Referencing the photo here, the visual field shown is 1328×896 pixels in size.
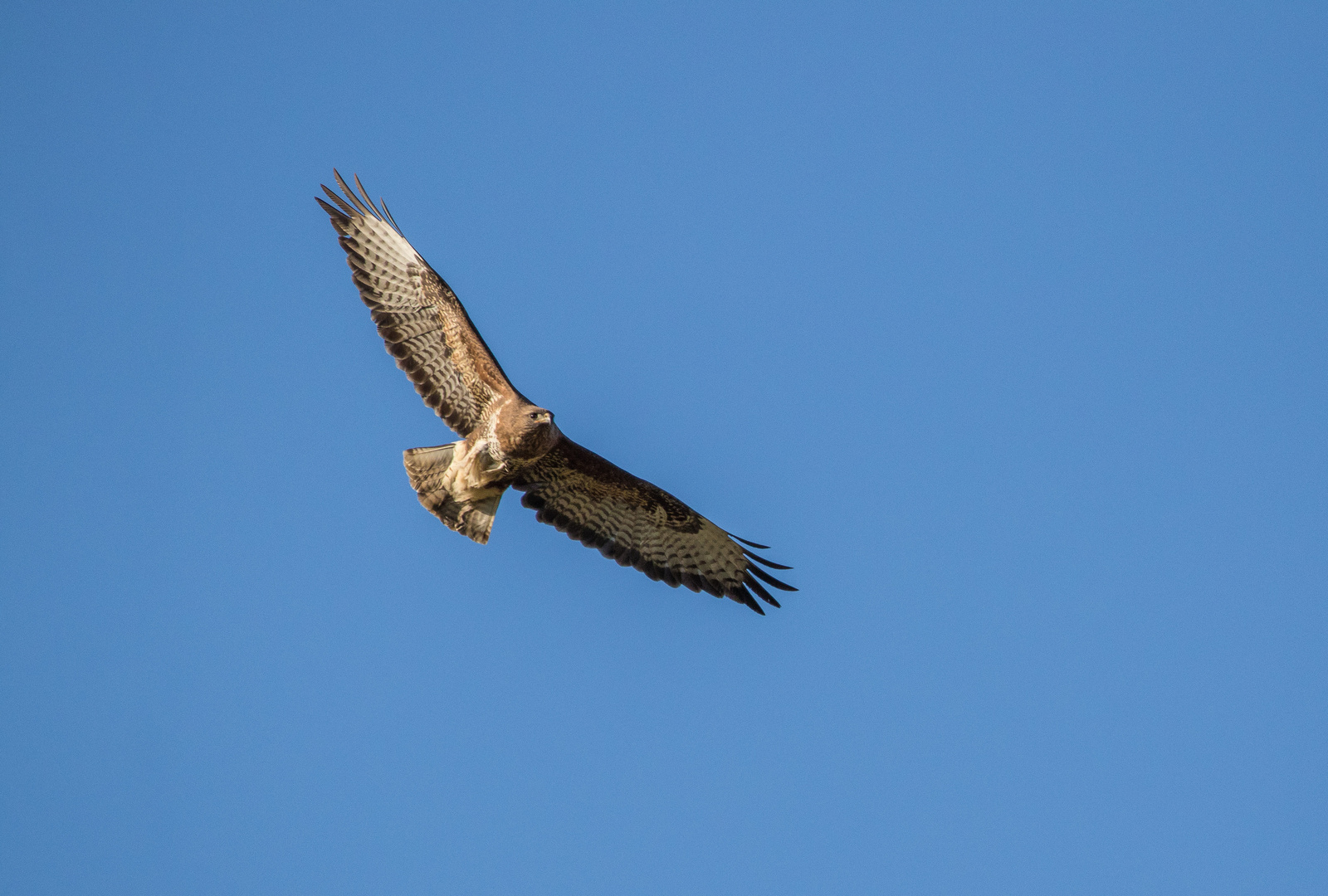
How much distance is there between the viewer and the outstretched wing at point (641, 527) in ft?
35.6

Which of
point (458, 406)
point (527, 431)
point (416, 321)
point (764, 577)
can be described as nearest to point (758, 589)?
point (764, 577)

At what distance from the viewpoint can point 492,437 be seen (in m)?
10.2

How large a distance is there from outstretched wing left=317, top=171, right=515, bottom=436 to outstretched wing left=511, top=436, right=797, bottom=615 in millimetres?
801

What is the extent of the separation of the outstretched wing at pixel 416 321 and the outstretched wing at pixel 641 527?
2.63 ft

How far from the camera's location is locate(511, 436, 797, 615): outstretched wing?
10.8 m

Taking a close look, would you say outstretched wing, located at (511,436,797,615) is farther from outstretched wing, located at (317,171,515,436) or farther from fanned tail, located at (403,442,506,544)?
outstretched wing, located at (317,171,515,436)

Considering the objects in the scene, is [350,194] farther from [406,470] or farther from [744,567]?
[744,567]

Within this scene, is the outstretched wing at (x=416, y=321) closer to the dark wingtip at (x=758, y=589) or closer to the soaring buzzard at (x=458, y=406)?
the soaring buzzard at (x=458, y=406)

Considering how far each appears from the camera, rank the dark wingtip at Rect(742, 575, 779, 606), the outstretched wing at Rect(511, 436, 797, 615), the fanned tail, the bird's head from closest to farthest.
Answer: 1. the bird's head
2. the fanned tail
3. the outstretched wing at Rect(511, 436, 797, 615)
4. the dark wingtip at Rect(742, 575, 779, 606)

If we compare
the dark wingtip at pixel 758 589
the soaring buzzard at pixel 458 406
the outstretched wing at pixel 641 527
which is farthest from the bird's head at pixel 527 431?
the dark wingtip at pixel 758 589

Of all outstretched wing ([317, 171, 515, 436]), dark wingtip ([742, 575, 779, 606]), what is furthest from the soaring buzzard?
dark wingtip ([742, 575, 779, 606])

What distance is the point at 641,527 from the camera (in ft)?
37.0

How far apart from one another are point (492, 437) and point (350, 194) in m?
2.26

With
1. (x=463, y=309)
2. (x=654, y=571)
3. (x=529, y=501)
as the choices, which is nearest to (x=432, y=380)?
(x=463, y=309)
